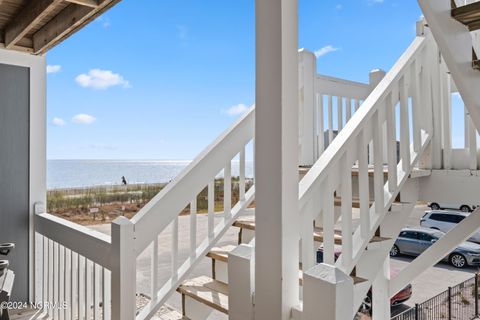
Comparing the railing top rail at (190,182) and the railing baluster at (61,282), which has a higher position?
the railing top rail at (190,182)

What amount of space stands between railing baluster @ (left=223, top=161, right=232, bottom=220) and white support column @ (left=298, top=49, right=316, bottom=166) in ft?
2.64

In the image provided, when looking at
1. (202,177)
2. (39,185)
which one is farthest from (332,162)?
(39,185)

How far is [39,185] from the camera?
2799 millimetres

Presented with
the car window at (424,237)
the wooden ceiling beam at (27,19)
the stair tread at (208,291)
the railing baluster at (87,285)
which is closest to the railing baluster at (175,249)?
the stair tread at (208,291)

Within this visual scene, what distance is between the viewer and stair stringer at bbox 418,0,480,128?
1.21 m

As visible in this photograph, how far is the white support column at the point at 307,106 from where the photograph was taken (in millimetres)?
2408

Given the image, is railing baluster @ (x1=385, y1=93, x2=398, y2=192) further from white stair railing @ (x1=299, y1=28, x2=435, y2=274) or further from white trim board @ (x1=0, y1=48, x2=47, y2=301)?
white trim board @ (x1=0, y1=48, x2=47, y2=301)

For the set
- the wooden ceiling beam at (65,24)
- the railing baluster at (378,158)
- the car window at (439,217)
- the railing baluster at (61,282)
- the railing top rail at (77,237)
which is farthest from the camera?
the car window at (439,217)

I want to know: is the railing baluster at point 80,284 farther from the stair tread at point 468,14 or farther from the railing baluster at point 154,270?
the stair tread at point 468,14

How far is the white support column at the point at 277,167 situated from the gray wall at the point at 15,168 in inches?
96.8

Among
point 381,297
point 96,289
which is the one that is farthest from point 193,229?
point 381,297

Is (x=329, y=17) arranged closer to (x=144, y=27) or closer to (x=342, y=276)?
(x=342, y=276)

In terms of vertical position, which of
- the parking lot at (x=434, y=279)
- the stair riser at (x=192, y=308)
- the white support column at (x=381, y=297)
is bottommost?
the parking lot at (x=434, y=279)

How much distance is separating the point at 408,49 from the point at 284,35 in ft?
3.76
